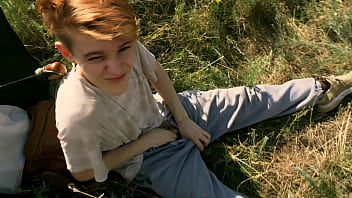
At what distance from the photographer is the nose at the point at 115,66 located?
1.54 metres

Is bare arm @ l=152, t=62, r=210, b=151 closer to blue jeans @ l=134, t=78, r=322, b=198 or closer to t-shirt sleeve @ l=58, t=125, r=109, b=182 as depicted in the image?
blue jeans @ l=134, t=78, r=322, b=198

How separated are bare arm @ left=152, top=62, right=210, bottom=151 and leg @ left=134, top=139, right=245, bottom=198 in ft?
0.29

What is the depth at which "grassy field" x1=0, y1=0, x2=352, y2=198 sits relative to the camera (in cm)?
231

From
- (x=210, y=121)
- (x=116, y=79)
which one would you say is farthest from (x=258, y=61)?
(x=116, y=79)

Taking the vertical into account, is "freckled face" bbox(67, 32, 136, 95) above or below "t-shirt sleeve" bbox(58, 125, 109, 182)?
above

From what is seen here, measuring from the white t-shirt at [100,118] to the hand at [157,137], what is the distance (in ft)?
0.11

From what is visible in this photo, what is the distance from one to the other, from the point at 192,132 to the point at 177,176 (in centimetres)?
26

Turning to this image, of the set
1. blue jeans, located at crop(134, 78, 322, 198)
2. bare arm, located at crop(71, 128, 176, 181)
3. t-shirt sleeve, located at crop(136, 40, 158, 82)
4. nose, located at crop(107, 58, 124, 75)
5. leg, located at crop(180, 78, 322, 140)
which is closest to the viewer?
nose, located at crop(107, 58, 124, 75)

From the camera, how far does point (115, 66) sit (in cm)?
155

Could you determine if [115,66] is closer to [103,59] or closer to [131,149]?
[103,59]

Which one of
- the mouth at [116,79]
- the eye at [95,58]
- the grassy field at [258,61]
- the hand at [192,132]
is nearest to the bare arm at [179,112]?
the hand at [192,132]

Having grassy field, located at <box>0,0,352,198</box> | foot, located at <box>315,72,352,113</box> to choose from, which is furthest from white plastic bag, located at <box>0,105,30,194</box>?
foot, located at <box>315,72,352,113</box>

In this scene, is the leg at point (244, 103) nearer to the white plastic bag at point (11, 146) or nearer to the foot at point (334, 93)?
the foot at point (334, 93)

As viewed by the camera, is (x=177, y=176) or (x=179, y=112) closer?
(x=177, y=176)
